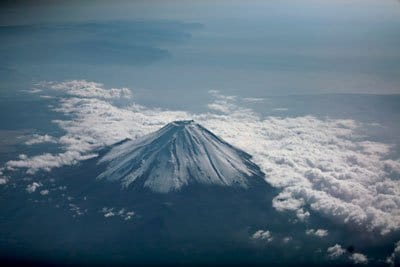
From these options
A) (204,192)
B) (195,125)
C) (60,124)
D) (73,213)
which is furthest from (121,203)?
(60,124)

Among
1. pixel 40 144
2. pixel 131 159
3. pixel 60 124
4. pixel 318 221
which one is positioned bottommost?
pixel 318 221

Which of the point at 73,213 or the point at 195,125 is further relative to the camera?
the point at 195,125

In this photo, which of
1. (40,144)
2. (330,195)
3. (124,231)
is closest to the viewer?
(124,231)

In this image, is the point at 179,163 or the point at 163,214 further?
the point at 179,163

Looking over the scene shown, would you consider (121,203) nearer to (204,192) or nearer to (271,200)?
(204,192)

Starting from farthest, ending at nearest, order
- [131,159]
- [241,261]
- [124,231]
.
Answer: [131,159]
[124,231]
[241,261]

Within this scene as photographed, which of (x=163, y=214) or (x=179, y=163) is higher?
(x=179, y=163)

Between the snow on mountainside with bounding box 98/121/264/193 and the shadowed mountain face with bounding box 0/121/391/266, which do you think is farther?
the snow on mountainside with bounding box 98/121/264/193

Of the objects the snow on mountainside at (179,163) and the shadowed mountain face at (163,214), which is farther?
the snow on mountainside at (179,163)
